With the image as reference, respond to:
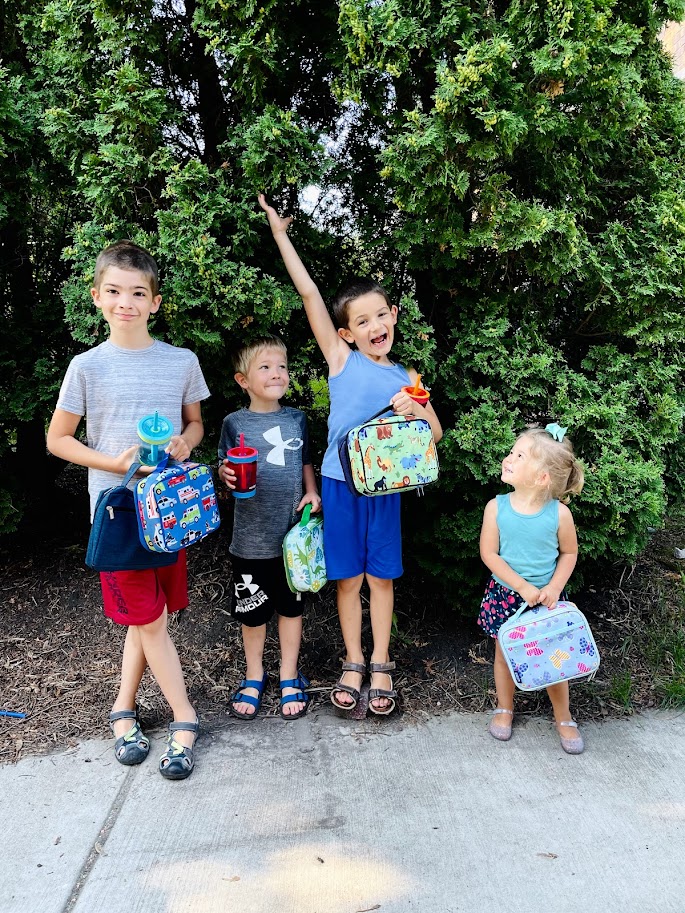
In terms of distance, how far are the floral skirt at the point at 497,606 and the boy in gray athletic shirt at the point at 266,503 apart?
84 centimetres

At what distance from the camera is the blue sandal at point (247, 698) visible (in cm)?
322

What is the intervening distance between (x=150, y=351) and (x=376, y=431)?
960 mm

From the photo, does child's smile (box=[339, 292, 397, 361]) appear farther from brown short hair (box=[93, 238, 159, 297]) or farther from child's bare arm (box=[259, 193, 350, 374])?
brown short hair (box=[93, 238, 159, 297])

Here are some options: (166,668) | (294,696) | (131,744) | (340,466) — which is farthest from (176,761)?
(340,466)

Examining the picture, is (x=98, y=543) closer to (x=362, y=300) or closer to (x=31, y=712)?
(x=31, y=712)

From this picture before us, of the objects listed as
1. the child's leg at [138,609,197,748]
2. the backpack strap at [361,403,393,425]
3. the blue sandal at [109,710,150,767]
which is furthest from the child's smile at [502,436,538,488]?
the blue sandal at [109,710,150,767]

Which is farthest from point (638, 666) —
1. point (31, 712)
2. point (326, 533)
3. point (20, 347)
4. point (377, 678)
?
point (20, 347)

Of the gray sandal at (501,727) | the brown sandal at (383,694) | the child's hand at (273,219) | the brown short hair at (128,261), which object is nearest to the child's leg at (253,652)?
the brown sandal at (383,694)

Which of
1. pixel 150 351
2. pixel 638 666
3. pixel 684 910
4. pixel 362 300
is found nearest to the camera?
pixel 684 910

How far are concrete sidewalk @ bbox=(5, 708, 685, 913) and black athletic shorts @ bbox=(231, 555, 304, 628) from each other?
47cm

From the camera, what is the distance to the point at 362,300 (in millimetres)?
3143

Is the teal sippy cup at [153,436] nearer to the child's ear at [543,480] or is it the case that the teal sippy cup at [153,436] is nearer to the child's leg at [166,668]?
the child's leg at [166,668]

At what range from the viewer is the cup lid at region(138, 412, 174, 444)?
268cm

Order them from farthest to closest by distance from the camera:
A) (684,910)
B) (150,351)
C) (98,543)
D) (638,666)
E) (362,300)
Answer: (638,666)
(362,300)
(150,351)
(98,543)
(684,910)
